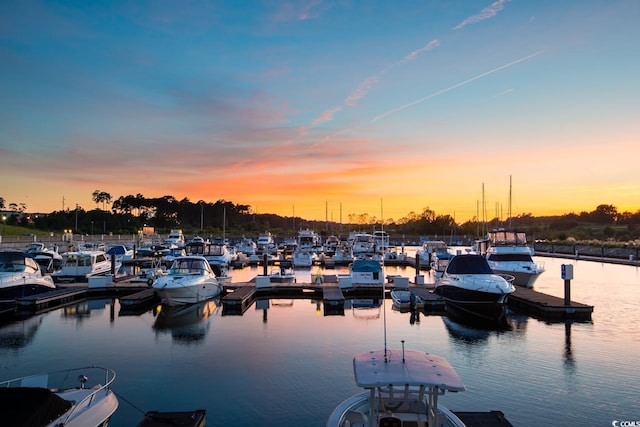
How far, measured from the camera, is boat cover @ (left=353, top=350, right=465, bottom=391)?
750cm

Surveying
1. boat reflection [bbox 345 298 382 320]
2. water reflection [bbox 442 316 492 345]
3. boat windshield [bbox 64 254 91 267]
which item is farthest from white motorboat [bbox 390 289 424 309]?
boat windshield [bbox 64 254 91 267]

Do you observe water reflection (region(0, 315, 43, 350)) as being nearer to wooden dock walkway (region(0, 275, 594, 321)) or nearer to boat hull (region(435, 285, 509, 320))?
wooden dock walkway (region(0, 275, 594, 321))

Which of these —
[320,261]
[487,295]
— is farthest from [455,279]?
[320,261]

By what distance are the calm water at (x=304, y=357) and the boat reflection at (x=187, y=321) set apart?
0.39 ft

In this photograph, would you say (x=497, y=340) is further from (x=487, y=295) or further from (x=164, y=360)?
(x=164, y=360)

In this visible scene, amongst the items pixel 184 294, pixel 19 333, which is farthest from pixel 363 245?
pixel 19 333

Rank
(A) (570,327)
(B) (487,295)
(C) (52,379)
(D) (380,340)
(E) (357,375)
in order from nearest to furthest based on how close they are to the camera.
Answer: (E) (357,375) < (C) (52,379) < (D) (380,340) < (A) (570,327) < (B) (487,295)

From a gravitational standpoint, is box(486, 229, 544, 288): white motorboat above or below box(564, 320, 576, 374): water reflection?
above

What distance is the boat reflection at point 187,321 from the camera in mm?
22484

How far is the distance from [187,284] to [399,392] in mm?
21638

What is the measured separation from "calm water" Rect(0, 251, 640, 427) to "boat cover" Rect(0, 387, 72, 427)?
4736 millimetres

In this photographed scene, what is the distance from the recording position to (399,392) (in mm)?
8992

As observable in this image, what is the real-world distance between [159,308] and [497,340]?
20514 millimetres

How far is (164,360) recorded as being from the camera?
18.4 m
